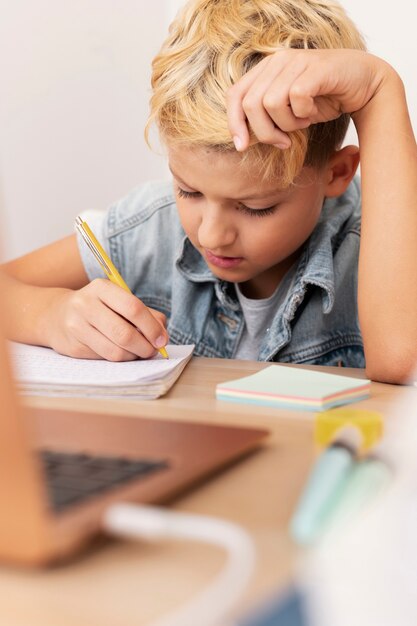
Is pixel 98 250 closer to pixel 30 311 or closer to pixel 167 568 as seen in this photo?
pixel 30 311

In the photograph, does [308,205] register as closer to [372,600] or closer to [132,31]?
[372,600]

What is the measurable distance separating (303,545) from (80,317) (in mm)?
562

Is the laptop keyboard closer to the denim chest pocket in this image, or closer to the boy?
the boy

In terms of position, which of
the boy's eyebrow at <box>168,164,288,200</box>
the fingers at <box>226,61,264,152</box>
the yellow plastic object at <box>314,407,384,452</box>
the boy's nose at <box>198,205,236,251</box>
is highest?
the fingers at <box>226,61,264,152</box>

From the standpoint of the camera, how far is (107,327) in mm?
842

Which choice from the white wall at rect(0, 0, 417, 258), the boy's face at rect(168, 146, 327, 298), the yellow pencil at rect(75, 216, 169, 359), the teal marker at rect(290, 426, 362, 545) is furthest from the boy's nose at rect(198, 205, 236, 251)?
the white wall at rect(0, 0, 417, 258)

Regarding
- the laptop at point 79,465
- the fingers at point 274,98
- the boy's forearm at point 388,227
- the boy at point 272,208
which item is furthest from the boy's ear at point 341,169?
the laptop at point 79,465

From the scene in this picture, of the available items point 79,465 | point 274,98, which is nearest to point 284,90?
point 274,98

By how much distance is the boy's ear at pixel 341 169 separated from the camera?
3.59ft

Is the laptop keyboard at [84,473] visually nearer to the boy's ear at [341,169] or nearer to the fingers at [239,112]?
the fingers at [239,112]

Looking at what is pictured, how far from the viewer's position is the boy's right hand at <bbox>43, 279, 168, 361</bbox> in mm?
841

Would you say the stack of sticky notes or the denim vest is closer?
the stack of sticky notes

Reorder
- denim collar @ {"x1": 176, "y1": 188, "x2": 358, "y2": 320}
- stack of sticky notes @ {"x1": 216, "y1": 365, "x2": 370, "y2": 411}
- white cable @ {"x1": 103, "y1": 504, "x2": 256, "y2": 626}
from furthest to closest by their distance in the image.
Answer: denim collar @ {"x1": 176, "y1": 188, "x2": 358, "y2": 320}
stack of sticky notes @ {"x1": 216, "y1": 365, "x2": 370, "y2": 411}
white cable @ {"x1": 103, "y1": 504, "x2": 256, "y2": 626}

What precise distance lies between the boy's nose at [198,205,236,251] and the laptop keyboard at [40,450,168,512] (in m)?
0.53
